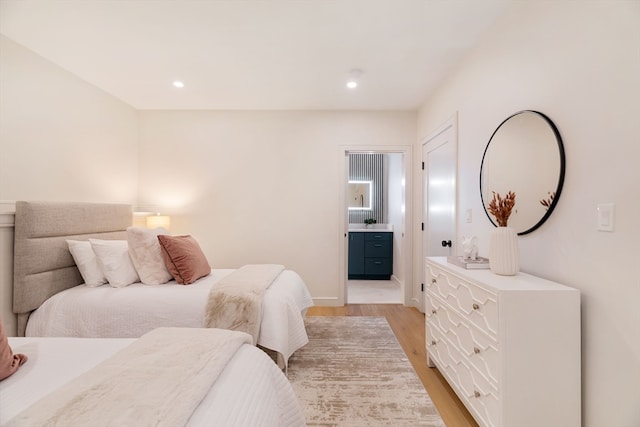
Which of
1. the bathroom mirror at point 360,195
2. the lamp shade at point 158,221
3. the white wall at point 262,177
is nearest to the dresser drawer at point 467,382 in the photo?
the white wall at point 262,177

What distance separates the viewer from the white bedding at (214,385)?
902mm

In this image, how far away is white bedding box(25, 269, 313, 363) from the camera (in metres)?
2.01

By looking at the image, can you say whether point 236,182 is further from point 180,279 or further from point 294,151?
point 180,279

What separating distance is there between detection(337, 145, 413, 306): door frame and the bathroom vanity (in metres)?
1.43

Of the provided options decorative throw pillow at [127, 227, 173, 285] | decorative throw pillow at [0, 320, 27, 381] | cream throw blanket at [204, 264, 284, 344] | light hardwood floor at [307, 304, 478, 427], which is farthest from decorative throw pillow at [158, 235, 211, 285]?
light hardwood floor at [307, 304, 478, 427]

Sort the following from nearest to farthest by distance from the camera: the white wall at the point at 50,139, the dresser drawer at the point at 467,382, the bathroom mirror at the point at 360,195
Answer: the dresser drawer at the point at 467,382 < the white wall at the point at 50,139 < the bathroom mirror at the point at 360,195

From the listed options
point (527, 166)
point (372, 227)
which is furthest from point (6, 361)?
point (372, 227)

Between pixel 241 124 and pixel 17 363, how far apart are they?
326 centimetres

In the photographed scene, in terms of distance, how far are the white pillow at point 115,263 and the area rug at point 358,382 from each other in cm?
152

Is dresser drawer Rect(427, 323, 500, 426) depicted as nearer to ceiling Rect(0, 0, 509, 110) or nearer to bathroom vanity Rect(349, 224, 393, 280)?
ceiling Rect(0, 0, 509, 110)

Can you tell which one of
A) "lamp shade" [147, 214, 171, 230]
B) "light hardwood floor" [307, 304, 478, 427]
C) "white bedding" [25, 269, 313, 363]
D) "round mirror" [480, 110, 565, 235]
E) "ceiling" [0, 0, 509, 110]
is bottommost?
"light hardwood floor" [307, 304, 478, 427]

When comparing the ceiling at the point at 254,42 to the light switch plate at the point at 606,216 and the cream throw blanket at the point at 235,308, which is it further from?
the cream throw blanket at the point at 235,308

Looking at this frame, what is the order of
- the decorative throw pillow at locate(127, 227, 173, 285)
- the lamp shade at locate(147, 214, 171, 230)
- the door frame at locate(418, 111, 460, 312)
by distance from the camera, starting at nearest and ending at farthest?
1. the decorative throw pillow at locate(127, 227, 173, 285)
2. the door frame at locate(418, 111, 460, 312)
3. the lamp shade at locate(147, 214, 171, 230)

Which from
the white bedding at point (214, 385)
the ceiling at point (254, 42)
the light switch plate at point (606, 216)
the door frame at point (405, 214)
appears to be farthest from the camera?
the door frame at point (405, 214)
